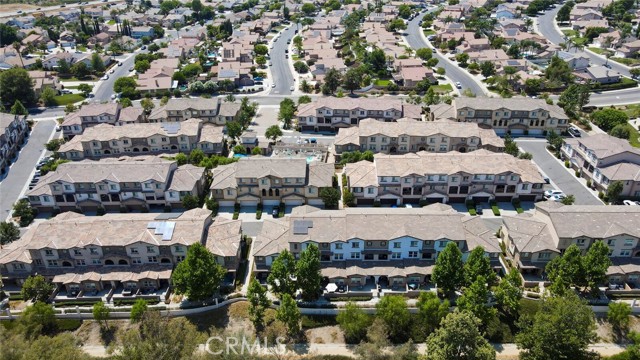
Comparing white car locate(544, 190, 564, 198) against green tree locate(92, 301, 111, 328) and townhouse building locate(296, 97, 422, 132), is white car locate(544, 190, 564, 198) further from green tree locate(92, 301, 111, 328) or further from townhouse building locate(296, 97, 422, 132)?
green tree locate(92, 301, 111, 328)

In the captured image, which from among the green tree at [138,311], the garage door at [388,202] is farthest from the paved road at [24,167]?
the garage door at [388,202]

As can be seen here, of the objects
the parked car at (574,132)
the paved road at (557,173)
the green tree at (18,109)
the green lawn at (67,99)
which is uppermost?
the green tree at (18,109)

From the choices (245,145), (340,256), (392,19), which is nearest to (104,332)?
(340,256)

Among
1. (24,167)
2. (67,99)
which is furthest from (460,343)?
(67,99)

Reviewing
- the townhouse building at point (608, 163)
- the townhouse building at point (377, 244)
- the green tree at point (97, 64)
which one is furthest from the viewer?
the green tree at point (97, 64)

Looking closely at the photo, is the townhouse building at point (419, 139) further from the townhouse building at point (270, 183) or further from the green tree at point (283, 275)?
the green tree at point (283, 275)

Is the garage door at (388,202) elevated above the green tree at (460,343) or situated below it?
below
